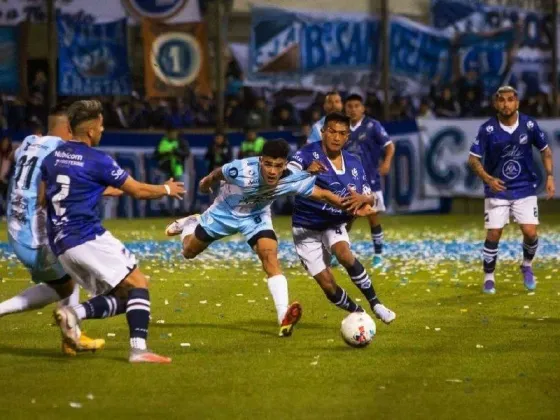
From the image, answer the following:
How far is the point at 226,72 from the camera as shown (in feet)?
110

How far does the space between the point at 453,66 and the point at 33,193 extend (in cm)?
2267

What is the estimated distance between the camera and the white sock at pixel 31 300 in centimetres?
1212

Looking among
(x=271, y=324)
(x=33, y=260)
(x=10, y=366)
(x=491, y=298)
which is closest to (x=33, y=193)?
(x=33, y=260)

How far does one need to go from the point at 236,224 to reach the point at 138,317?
8.64ft

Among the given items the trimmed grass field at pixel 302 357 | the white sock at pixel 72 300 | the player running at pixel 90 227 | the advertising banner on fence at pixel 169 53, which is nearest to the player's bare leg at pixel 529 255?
the trimmed grass field at pixel 302 357

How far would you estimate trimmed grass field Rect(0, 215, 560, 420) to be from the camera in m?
9.16

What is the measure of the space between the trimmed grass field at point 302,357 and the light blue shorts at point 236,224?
88 cm

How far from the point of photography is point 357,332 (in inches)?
463

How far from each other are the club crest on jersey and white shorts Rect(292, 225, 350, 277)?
11.8 ft

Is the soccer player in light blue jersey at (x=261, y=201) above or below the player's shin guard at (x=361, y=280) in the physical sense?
above

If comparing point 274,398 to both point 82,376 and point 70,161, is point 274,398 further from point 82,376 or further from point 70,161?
point 70,161

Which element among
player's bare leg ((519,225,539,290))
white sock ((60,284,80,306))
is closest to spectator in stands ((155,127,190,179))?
player's bare leg ((519,225,539,290))

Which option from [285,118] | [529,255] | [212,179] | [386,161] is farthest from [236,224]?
[285,118]

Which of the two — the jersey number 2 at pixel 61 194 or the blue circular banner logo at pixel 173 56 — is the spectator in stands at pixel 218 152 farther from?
the jersey number 2 at pixel 61 194
